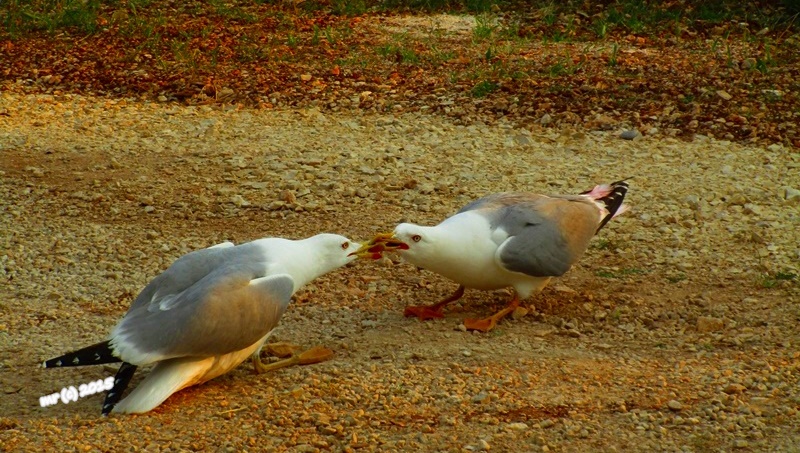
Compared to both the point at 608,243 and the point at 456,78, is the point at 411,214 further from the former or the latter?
the point at 456,78

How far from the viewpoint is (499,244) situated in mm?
5055

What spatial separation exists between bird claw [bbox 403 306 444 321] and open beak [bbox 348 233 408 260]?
38 centimetres

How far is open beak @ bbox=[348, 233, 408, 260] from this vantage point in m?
4.93

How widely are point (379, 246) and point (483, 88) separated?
11.5 ft

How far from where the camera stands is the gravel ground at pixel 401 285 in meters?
4.08

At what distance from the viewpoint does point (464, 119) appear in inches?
307

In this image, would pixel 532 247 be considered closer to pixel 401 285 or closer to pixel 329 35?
pixel 401 285

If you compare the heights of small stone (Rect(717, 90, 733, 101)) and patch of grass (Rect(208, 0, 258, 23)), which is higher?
patch of grass (Rect(208, 0, 258, 23))

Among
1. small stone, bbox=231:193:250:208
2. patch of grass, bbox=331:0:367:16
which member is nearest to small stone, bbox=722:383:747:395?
small stone, bbox=231:193:250:208

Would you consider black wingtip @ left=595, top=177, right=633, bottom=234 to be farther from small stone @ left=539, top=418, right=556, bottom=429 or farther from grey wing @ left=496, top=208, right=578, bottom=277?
small stone @ left=539, top=418, right=556, bottom=429

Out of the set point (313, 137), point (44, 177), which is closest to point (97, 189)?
point (44, 177)

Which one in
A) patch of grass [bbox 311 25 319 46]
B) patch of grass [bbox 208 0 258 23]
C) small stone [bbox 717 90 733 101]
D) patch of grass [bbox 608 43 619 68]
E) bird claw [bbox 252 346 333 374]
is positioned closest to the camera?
bird claw [bbox 252 346 333 374]

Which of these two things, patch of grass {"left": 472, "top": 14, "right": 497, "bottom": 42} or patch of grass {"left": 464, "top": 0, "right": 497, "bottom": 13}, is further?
patch of grass {"left": 464, "top": 0, "right": 497, "bottom": 13}

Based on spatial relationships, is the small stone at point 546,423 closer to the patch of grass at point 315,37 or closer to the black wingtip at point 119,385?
the black wingtip at point 119,385
